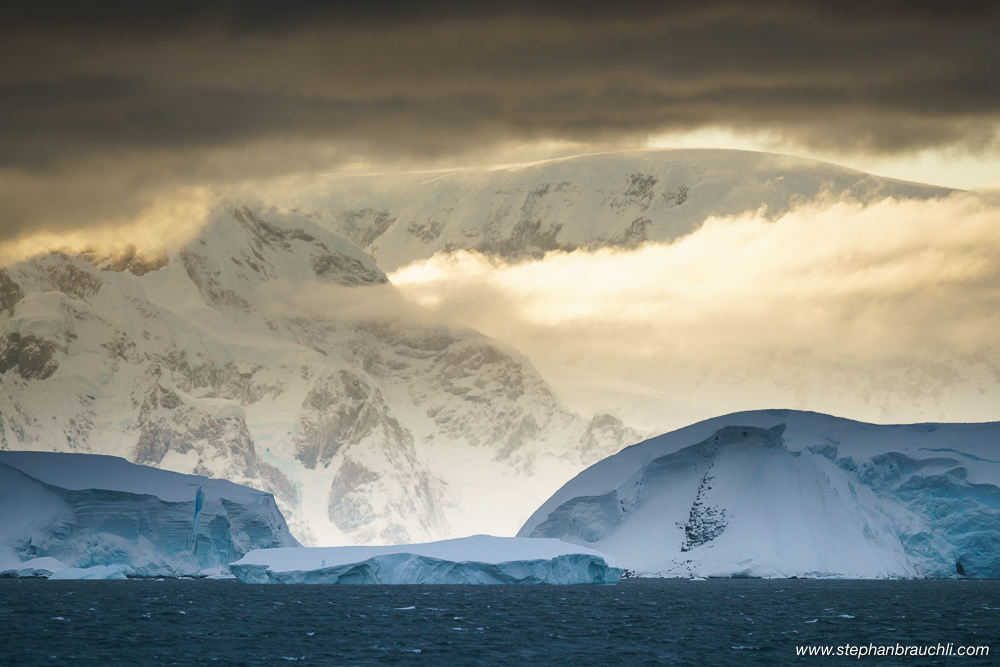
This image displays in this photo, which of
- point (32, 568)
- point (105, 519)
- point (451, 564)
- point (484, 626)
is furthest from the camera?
point (105, 519)

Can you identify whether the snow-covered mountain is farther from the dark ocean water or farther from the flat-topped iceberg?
the flat-topped iceberg

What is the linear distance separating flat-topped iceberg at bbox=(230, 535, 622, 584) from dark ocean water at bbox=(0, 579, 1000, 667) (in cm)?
191

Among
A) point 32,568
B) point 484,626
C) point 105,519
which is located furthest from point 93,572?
point 484,626

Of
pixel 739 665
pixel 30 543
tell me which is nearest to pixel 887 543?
pixel 739 665

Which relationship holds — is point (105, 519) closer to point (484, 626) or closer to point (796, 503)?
point (796, 503)

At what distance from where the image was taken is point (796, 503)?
12756 cm

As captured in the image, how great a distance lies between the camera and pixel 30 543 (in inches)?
5492

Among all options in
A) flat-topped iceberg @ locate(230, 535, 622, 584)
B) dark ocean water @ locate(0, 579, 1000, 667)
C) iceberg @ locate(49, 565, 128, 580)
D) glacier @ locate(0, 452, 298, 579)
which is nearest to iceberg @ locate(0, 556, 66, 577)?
glacier @ locate(0, 452, 298, 579)

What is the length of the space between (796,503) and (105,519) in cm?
7090

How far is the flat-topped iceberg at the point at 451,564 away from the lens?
115062 millimetres

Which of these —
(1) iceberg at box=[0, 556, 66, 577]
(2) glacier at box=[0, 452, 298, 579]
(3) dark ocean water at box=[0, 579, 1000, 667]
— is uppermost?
(2) glacier at box=[0, 452, 298, 579]

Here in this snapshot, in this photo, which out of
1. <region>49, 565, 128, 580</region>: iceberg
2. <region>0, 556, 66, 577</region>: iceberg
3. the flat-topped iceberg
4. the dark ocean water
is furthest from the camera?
<region>49, 565, 128, 580</region>: iceberg

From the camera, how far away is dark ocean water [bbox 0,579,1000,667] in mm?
62906

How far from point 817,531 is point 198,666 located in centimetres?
7898
